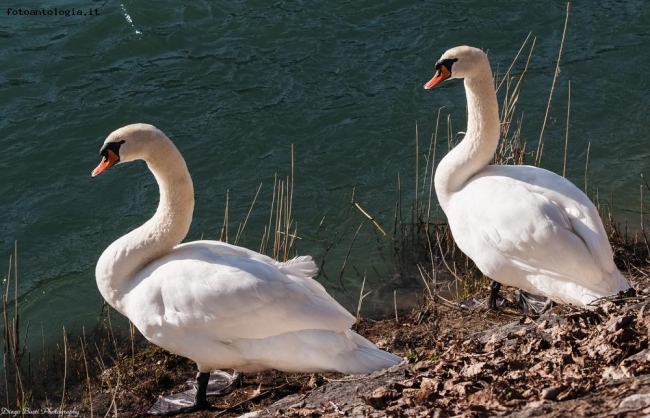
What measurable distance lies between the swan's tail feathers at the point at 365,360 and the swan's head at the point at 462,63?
267cm

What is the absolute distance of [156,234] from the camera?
7.05 m

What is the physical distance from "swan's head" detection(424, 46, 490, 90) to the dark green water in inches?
86.8

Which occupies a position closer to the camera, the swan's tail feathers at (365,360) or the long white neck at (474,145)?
the swan's tail feathers at (365,360)

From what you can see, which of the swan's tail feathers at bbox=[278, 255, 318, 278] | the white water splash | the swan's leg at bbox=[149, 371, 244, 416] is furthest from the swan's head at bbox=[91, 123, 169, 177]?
the white water splash

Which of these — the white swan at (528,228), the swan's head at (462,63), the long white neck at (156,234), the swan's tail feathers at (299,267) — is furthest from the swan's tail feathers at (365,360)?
the swan's head at (462,63)

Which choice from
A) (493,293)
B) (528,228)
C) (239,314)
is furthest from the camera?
(493,293)

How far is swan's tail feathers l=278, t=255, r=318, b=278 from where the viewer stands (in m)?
6.81

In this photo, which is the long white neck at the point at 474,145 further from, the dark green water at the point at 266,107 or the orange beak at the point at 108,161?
the orange beak at the point at 108,161

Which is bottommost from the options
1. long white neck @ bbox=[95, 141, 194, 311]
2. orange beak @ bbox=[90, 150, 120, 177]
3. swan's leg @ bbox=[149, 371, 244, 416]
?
swan's leg @ bbox=[149, 371, 244, 416]

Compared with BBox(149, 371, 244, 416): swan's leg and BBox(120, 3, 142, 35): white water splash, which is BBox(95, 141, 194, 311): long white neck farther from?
BBox(120, 3, 142, 35): white water splash

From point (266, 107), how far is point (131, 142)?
17.8ft

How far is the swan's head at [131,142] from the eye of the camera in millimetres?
7051

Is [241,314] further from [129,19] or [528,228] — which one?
[129,19]

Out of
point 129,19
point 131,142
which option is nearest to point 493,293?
point 131,142
